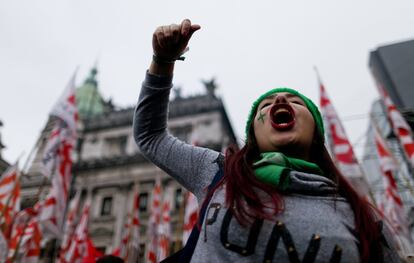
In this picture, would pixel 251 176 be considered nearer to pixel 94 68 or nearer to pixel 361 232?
pixel 361 232

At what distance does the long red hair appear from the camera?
1494 mm

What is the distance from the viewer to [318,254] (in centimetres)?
139

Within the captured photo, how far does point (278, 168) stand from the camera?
1.57 metres

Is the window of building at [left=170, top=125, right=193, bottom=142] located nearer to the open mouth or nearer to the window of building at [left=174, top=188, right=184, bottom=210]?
the window of building at [left=174, top=188, right=184, bottom=210]

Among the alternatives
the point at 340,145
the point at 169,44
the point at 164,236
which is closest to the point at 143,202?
the point at 164,236

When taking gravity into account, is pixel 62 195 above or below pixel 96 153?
below

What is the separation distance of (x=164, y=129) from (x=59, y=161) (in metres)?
8.67

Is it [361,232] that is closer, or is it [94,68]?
[361,232]

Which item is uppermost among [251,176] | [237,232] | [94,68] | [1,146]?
[94,68]

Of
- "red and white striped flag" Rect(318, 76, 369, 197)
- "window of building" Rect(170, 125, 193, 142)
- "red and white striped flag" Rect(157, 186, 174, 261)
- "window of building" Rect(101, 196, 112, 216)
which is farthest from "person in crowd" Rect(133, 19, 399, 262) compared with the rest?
"window of building" Rect(101, 196, 112, 216)

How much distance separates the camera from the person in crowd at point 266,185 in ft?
4.73

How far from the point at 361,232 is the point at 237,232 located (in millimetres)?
519

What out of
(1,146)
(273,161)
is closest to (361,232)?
(273,161)

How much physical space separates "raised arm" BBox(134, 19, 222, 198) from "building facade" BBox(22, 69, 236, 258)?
2038 centimetres
